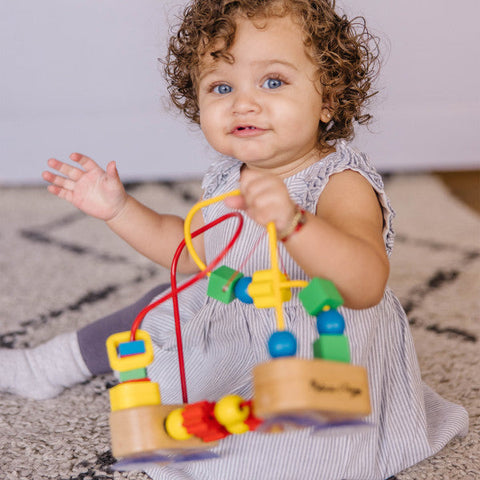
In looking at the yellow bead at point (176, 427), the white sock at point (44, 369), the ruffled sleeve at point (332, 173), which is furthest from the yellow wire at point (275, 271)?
the white sock at point (44, 369)

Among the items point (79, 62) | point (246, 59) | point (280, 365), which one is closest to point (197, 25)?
point (246, 59)

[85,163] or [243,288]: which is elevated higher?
[85,163]

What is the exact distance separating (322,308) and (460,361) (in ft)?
1.53

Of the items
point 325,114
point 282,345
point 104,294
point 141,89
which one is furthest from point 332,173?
point 141,89

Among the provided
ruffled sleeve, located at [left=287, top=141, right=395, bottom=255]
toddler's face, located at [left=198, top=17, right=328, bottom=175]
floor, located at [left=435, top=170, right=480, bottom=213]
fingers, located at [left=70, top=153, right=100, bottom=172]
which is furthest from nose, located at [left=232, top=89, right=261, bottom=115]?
floor, located at [left=435, top=170, right=480, bottom=213]

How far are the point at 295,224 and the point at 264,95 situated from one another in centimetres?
23

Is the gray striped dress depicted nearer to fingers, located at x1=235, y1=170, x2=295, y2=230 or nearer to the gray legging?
the gray legging

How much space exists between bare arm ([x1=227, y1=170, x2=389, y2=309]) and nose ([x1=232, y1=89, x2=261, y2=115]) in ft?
0.46

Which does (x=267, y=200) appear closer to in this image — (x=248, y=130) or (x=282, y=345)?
(x=282, y=345)

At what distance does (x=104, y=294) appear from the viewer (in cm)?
122

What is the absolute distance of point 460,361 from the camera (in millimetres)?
973

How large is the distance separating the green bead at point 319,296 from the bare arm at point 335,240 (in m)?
0.05

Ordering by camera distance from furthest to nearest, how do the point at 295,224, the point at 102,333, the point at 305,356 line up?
1. the point at 102,333
2. the point at 305,356
3. the point at 295,224

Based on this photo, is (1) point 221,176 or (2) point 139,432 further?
(1) point 221,176
